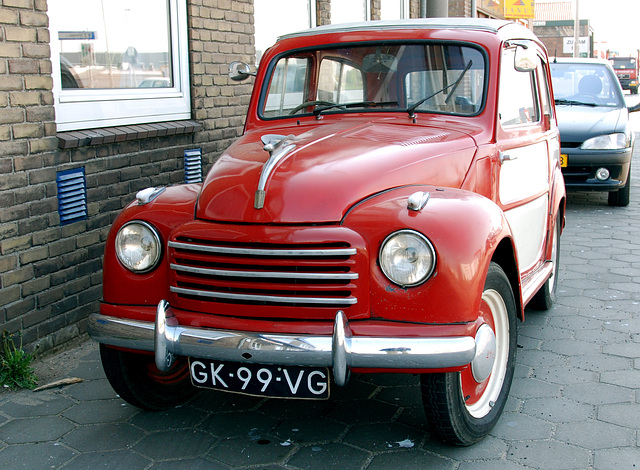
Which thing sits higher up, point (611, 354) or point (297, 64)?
point (297, 64)

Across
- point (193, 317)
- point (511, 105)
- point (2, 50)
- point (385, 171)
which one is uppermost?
point (2, 50)

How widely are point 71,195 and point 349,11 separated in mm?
5862

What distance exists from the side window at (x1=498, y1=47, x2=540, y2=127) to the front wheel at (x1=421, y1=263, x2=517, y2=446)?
3.60ft

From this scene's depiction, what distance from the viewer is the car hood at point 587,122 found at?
862 centimetres

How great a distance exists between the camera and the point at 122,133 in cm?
495

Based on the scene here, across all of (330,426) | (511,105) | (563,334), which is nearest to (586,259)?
(563,334)

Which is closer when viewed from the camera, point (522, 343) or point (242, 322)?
point (242, 322)

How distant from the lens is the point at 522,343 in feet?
14.6

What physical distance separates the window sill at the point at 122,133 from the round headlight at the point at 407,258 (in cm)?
249

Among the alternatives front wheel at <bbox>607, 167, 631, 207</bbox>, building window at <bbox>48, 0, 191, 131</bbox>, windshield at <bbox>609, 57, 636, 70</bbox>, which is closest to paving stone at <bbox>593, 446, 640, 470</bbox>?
building window at <bbox>48, 0, 191, 131</bbox>

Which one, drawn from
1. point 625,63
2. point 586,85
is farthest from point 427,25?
point 625,63

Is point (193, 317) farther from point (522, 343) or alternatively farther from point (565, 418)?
point (522, 343)

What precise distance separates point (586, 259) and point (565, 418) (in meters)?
3.40

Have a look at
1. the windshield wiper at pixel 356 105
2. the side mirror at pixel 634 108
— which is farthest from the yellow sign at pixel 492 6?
the windshield wiper at pixel 356 105
